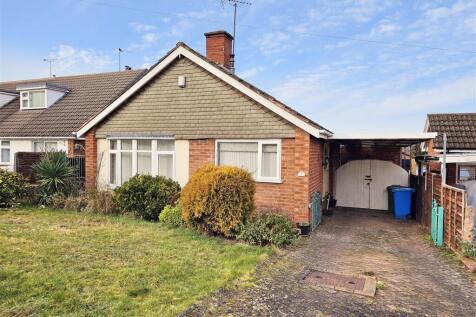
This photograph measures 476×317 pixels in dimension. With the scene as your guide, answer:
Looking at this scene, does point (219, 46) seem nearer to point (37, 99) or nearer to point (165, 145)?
point (165, 145)

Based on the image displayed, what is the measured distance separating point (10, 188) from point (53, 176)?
141 cm

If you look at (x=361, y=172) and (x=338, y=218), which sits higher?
(x=361, y=172)

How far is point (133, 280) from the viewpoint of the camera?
18.1 ft

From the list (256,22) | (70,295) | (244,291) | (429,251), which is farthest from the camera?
(256,22)

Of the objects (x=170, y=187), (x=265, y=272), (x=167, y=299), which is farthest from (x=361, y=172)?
(x=167, y=299)

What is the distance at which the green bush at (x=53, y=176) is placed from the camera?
12609 millimetres

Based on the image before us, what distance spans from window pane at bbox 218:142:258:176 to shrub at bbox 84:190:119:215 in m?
3.80

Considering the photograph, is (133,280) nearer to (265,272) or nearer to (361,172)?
(265,272)

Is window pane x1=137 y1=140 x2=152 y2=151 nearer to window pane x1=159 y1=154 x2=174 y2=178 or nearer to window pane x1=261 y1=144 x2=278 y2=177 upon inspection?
window pane x1=159 y1=154 x2=174 y2=178

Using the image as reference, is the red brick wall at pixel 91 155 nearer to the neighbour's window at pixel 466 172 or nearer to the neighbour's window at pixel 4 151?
the neighbour's window at pixel 4 151

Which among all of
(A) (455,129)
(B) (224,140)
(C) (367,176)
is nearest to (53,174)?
(B) (224,140)

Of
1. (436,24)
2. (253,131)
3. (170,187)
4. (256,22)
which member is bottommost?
(170,187)

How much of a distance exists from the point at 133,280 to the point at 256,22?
14094 millimetres

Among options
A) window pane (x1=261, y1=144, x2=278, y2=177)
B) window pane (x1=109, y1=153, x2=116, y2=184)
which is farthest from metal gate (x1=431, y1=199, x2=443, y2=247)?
window pane (x1=109, y1=153, x2=116, y2=184)
